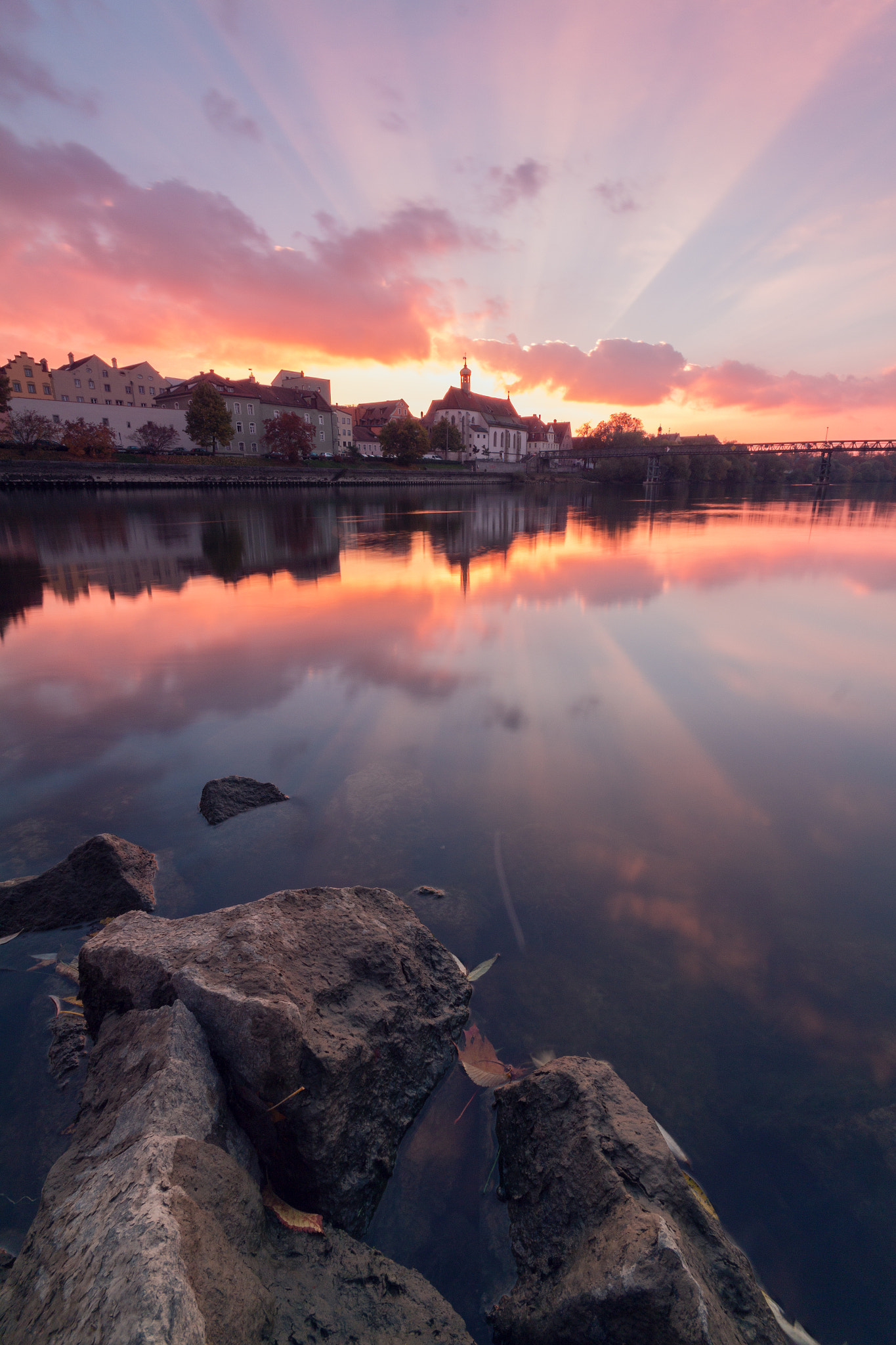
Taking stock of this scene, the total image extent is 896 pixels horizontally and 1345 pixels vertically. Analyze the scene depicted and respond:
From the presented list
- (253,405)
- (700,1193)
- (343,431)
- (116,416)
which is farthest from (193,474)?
(700,1193)

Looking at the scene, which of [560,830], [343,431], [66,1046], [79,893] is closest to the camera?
[66,1046]

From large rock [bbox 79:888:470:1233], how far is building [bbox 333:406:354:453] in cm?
13676

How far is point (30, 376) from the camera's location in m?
102

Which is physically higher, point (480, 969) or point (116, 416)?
point (116, 416)

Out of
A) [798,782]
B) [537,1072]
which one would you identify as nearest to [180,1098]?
[537,1072]

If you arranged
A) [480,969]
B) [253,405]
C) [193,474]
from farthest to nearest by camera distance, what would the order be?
[253,405]
[193,474]
[480,969]

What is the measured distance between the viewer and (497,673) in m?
10.4

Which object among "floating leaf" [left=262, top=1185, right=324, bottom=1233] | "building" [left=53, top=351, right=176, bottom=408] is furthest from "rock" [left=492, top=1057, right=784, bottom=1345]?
"building" [left=53, top=351, right=176, bottom=408]

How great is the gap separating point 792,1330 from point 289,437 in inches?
4242

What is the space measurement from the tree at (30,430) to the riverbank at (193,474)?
37.6ft

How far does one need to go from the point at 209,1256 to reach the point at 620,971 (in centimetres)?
316

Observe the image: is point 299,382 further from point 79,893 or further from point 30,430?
point 79,893

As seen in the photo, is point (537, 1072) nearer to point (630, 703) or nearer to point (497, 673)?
point (630, 703)

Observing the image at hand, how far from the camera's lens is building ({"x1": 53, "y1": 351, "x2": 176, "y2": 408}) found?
103000 millimetres
